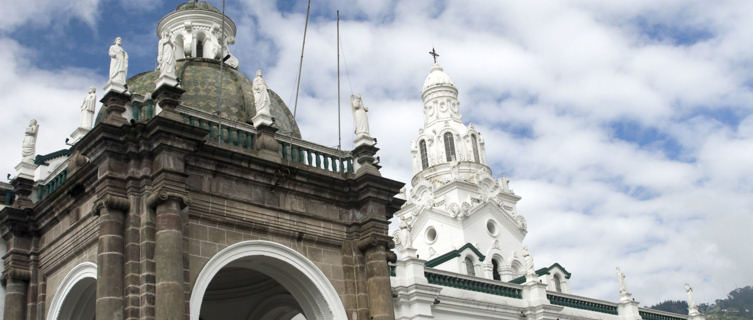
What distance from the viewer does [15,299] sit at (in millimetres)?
16734

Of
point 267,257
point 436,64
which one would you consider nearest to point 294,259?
point 267,257

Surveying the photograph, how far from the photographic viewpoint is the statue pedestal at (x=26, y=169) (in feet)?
58.4

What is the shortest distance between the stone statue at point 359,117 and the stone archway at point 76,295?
6.61 m

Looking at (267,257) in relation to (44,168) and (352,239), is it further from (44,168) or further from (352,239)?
(44,168)

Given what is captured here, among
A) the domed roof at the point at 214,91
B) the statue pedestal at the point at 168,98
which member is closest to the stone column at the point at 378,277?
the domed roof at the point at 214,91

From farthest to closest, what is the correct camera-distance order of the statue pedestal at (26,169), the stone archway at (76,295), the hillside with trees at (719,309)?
the hillside with trees at (719,309) → the statue pedestal at (26,169) → the stone archway at (76,295)

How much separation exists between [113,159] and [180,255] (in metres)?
2.28

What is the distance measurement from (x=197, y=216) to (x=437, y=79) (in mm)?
34626

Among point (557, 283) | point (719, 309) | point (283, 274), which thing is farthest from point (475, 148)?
point (719, 309)

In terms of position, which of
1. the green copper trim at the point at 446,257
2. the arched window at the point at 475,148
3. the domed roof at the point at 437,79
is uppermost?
the domed roof at the point at 437,79

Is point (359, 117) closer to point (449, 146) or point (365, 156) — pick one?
point (365, 156)

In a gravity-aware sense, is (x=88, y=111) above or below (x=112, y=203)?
above

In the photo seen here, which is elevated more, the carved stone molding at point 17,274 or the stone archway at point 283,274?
the carved stone molding at point 17,274

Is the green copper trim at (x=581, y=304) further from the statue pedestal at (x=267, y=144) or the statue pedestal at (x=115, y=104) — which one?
the statue pedestal at (x=115, y=104)
